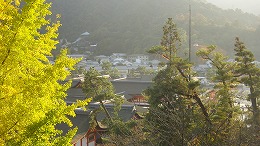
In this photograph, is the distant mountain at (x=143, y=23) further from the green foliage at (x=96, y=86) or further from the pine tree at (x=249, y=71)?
the pine tree at (x=249, y=71)

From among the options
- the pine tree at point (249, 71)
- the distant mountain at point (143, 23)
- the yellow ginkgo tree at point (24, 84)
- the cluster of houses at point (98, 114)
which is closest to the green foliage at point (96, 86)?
the cluster of houses at point (98, 114)

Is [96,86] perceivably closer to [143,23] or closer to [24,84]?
[24,84]

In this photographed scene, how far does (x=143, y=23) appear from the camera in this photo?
7900cm

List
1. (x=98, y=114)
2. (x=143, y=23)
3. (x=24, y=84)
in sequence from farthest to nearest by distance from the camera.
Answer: (x=143, y=23) → (x=98, y=114) → (x=24, y=84)

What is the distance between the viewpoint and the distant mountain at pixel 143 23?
61.7 meters

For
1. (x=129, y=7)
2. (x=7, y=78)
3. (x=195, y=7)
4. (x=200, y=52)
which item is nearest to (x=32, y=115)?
(x=7, y=78)

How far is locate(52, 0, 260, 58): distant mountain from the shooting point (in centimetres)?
6172

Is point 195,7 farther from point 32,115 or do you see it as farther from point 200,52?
point 32,115

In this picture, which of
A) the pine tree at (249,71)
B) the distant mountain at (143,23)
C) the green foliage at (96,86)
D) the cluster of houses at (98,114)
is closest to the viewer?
the pine tree at (249,71)

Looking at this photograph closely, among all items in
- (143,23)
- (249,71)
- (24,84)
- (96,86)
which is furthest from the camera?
(143,23)

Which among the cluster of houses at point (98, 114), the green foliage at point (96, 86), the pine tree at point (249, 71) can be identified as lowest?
the cluster of houses at point (98, 114)

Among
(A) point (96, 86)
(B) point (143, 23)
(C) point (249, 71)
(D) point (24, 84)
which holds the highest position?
(B) point (143, 23)

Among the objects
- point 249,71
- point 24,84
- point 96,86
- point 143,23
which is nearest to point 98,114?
point 96,86

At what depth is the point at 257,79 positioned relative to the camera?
39.2ft
